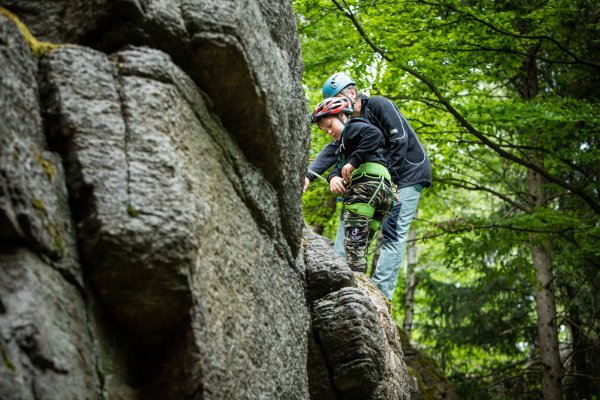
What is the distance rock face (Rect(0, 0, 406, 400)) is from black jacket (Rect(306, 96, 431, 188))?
270 centimetres

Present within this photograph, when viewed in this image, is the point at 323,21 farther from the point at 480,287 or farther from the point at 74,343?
the point at 74,343

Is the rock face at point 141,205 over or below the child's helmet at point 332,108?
below

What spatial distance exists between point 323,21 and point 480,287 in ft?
22.2

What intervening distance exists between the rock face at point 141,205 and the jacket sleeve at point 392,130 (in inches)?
107

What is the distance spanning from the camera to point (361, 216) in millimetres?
7098

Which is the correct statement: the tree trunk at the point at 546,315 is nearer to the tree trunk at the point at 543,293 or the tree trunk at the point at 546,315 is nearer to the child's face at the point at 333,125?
the tree trunk at the point at 543,293

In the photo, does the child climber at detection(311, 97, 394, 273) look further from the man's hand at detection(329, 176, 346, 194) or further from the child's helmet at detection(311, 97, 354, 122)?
the child's helmet at detection(311, 97, 354, 122)

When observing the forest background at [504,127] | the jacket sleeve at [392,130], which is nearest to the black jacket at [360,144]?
the jacket sleeve at [392,130]

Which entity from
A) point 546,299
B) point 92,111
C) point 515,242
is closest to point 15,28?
point 92,111

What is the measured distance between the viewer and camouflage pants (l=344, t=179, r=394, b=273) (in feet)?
23.2

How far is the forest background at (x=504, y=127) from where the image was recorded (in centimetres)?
1120

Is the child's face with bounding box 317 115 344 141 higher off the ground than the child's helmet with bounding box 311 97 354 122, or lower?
lower

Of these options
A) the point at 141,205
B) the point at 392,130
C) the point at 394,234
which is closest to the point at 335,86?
the point at 392,130

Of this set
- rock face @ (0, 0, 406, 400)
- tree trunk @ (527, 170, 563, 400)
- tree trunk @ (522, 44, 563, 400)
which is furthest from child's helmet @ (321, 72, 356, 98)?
tree trunk @ (527, 170, 563, 400)
